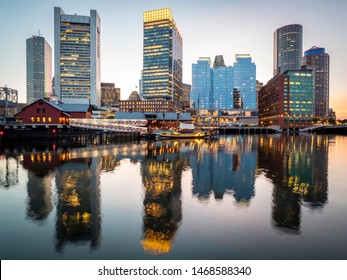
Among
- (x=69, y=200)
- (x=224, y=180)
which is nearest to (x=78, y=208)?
(x=69, y=200)

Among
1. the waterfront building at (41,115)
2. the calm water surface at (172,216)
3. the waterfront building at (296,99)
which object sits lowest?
the calm water surface at (172,216)

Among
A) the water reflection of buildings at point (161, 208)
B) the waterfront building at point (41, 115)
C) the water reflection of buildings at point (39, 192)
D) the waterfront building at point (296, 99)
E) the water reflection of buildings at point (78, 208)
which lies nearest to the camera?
the water reflection of buildings at point (161, 208)

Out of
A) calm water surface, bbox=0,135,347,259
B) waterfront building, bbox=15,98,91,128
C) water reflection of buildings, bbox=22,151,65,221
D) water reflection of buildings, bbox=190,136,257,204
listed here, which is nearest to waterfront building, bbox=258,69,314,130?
waterfront building, bbox=15,98,91,128

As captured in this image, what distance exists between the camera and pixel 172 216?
1340 cm

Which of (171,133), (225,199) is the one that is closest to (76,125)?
(171,133)

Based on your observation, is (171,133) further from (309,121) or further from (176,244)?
(309,121)

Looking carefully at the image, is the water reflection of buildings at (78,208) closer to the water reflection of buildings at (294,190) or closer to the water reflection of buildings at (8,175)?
the water reflection of buildings at (8,175)

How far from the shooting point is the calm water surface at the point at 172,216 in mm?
9859

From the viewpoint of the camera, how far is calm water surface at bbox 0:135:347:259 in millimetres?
9859

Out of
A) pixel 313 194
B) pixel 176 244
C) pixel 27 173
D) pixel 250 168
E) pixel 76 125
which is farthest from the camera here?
pixel 76 125

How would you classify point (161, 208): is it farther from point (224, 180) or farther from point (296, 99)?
point (296, 99)

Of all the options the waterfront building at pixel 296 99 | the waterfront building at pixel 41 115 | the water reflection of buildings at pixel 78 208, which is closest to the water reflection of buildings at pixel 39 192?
the water reflection of buildings at pixel 78 208
